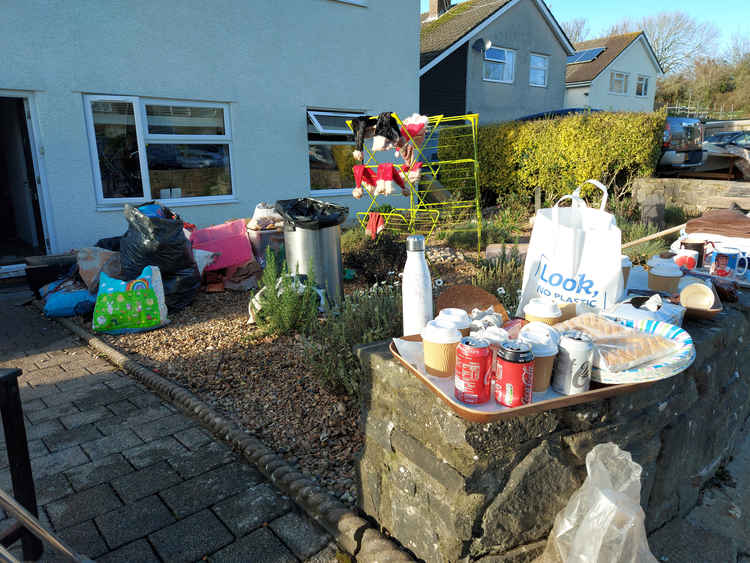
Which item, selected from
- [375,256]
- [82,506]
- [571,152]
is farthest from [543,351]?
[571,152]

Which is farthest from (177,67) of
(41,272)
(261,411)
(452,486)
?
(452,486)

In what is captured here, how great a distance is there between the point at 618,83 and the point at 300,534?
88.6 ft

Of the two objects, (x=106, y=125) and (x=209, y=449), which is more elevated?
(x=106, y=125)

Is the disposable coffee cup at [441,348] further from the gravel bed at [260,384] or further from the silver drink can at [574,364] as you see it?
the gravel bed at [260,384]

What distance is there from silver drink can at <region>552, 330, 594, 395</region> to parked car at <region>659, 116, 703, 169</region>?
493 inches

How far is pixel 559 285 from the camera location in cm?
225

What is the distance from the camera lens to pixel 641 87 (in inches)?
996

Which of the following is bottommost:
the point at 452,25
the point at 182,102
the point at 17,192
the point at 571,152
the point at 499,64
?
the point at 17,192

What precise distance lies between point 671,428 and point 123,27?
834cm

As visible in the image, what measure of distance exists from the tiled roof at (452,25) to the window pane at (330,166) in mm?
7808

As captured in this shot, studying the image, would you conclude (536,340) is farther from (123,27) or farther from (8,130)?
(8,130)

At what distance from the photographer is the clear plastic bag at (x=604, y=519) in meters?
1.66

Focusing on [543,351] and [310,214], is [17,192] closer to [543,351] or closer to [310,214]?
[310,214]

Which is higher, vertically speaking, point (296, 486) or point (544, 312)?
point (544, 312)
